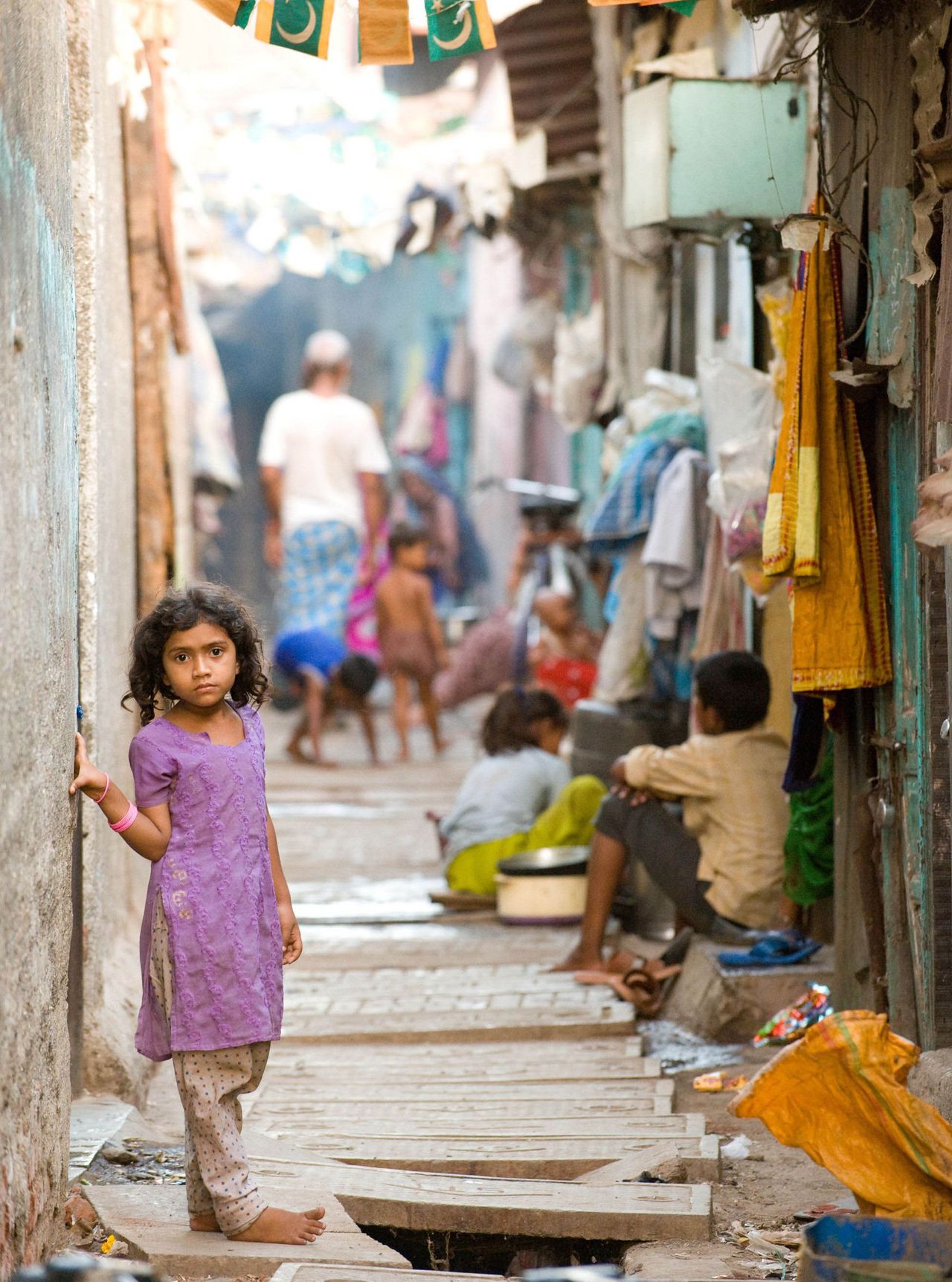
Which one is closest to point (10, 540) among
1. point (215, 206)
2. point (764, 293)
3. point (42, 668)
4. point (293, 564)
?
point (42, 668)

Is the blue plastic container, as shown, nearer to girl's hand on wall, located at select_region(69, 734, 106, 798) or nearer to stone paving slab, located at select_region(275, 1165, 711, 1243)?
stone paving slab, located at select_region(275, 1165, 711, 1243)

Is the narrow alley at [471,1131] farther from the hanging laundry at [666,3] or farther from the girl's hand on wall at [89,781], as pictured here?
the hanging laundry at [666,3]

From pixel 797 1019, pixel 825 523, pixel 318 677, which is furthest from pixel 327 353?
pixel 825 523

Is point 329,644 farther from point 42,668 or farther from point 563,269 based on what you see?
point 42,668

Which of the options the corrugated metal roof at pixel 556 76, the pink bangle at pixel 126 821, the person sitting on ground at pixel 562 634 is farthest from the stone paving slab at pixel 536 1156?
the corrugated metal roof at pixel 556 76

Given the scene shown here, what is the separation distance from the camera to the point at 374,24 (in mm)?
4414

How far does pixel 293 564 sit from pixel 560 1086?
9082 millimetres

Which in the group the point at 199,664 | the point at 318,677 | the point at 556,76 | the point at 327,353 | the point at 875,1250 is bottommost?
the point at 875,1250

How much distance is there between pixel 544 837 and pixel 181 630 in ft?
13.6

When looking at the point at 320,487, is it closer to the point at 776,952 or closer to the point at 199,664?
the point at 776,952

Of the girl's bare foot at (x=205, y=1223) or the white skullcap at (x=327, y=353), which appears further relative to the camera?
the white skullcap at (x=327, y=353)

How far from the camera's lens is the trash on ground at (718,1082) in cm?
484

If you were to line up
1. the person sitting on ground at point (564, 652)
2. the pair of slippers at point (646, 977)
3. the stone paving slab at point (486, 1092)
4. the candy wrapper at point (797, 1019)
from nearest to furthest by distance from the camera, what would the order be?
the stone paving slab at point (486, 1092) < the candy wrapper at point (797, 1019) < the pair of slippers at point (646, 977) < the person sitting on ground at point (564, 652)

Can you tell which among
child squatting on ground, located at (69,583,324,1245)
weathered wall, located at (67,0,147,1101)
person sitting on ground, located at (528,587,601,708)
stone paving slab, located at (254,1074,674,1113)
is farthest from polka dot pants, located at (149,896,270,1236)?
person sitting on ground, located at (528,587,601,708)
